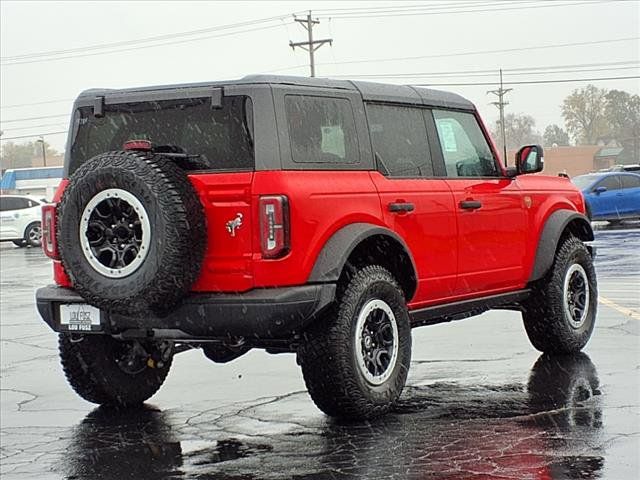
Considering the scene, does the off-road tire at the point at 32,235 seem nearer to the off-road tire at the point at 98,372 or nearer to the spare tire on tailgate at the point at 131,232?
the off-road tire at the point at 98,372

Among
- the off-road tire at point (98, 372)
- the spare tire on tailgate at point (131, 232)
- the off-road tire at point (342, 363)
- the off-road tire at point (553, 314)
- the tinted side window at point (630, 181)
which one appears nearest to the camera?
the spare tire on tailgate at point (131, 232)

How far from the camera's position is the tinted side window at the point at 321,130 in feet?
21.8

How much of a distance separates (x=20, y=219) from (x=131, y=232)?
26.5m

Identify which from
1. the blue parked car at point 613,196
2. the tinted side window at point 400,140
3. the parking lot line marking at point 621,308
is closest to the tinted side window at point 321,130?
the tinted side window at point 400,140

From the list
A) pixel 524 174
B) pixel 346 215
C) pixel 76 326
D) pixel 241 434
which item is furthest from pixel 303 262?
pixel 524 174

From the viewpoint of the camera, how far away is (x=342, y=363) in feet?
21.2

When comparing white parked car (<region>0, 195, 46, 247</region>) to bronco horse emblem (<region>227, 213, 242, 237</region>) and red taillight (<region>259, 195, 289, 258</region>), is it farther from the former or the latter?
red taillight (<region>259, 195, 289, 258</region>)

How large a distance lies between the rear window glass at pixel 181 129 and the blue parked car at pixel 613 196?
22.1 m

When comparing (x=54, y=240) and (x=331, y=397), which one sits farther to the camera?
(x=54, y=240)

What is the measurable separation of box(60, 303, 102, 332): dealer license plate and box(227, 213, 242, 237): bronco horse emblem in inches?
37.9

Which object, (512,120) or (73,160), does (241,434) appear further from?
(512,120)

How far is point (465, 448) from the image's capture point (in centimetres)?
579

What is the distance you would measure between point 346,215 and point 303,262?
0.46 meters

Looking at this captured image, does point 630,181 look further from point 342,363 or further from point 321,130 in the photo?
point 342,363
